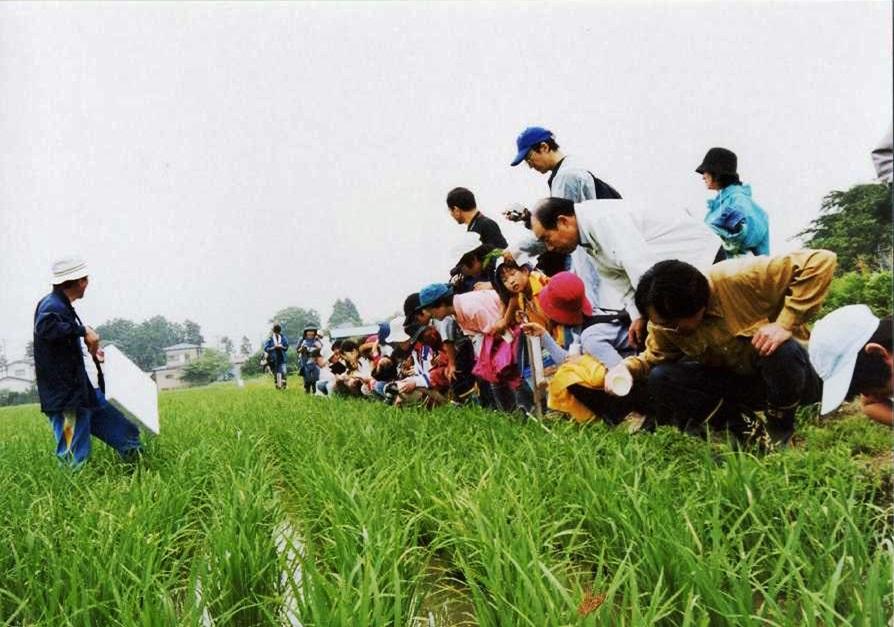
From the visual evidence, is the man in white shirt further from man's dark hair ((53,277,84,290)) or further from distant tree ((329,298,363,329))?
man's dark hair ((53,277,84,290))

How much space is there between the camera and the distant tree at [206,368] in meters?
4.07

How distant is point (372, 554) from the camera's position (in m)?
1.44

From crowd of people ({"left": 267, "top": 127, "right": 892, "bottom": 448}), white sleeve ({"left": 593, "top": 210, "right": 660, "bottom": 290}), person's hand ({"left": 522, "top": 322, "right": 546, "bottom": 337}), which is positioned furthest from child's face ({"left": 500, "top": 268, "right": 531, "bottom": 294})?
white sleeve ({"left": 593, "top": 210, "right": 660, "bottom": 290})

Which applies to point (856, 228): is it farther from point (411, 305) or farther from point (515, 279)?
point (411, 305)

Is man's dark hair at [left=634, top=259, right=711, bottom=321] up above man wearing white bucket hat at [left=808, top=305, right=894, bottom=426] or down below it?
above

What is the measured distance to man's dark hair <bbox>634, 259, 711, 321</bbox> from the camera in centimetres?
221

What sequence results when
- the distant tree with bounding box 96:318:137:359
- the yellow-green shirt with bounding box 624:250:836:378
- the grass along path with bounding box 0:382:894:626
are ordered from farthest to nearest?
the distant tree with bounding box 96:318:137:359 < the yellow-green shirt with bounding box 624:250:836:378 < the grass along path with bounding box 0:382:894:626

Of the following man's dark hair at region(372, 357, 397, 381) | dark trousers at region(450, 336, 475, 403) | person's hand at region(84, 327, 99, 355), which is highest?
person's hand at region(84, 327, 99, 355)

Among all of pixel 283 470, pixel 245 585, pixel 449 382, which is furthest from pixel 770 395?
pixel 449 382

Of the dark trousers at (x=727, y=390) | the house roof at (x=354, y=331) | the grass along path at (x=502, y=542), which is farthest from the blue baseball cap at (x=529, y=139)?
the house roof at (x=354, y=331)

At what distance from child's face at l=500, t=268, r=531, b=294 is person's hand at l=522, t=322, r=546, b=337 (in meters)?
0.20

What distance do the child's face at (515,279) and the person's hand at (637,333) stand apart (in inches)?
29.5

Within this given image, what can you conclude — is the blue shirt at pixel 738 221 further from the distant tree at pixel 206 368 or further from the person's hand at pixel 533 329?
the distant tree at pixel 206 368

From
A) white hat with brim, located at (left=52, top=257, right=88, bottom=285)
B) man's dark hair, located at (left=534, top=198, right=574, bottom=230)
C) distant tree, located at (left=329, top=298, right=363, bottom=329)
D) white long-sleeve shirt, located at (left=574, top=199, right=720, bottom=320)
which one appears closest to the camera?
white long-sleeve shirt, located at (left=574, top=199, right=720, bottom=320)
